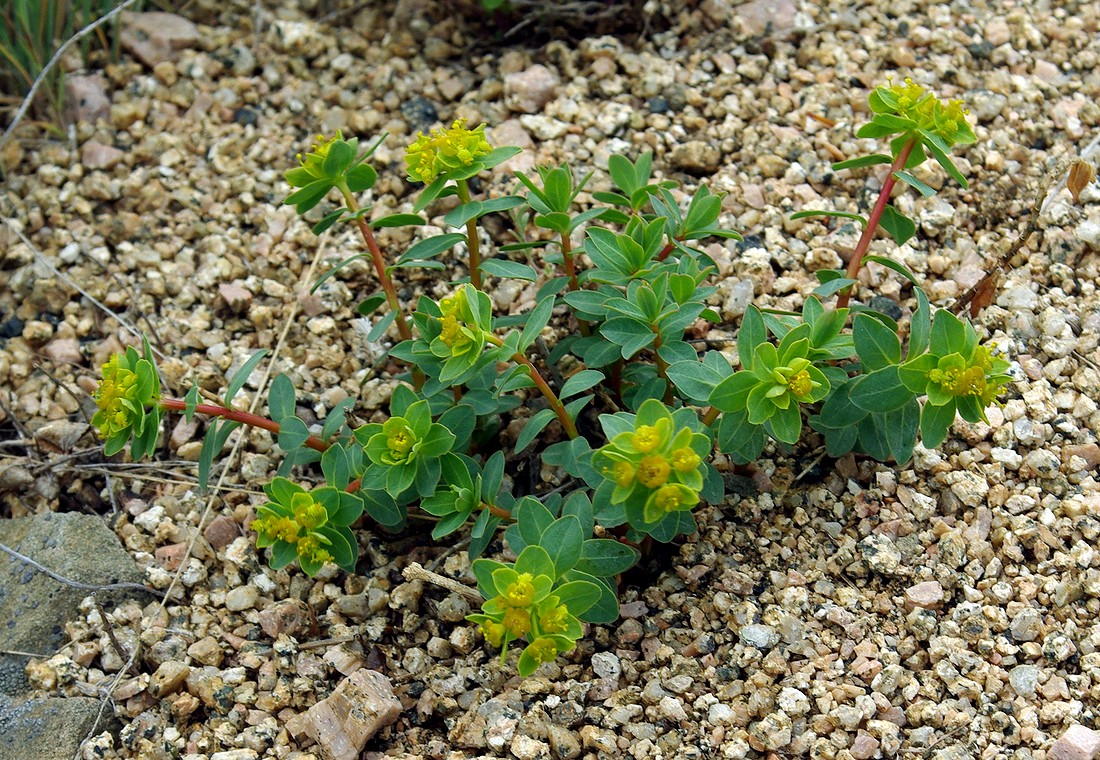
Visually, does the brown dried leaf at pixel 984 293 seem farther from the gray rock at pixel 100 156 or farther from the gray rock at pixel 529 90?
the gray rock at pixel 100 156

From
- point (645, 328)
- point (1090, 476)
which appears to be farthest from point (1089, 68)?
point (645, 328)

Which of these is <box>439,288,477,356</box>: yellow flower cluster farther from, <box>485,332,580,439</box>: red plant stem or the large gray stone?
the large gray stone

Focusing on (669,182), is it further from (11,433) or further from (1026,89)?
(11,433)

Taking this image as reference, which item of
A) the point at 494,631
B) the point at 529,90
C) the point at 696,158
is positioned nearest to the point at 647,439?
the point at 494,631

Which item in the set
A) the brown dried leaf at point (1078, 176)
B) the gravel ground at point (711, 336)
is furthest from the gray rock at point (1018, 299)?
the brown dried leaf at point (1078, 176)

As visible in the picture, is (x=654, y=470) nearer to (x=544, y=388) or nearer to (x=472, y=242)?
(x=544, y=388)

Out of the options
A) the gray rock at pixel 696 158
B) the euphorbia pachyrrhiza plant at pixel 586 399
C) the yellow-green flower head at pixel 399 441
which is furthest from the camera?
the gray rock at pixel 696 158
